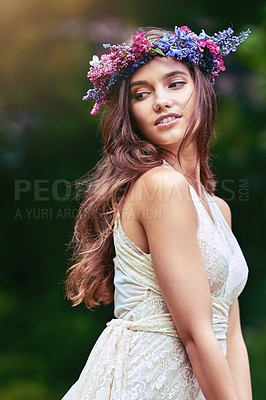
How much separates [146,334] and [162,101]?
27.8 inches

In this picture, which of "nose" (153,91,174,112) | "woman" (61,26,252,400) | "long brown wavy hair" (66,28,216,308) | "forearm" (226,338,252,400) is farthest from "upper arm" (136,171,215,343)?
"forearm" (226,338,252,400)

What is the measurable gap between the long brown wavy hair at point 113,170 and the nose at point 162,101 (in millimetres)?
101

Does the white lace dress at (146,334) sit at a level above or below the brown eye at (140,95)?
below

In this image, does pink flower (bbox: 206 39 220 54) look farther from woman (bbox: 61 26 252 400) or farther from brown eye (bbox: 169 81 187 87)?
brown eye (bbox: 169 81 187 87)

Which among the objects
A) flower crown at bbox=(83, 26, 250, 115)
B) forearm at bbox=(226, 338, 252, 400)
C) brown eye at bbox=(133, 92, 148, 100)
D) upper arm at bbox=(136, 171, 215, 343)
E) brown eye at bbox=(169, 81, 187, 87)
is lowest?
forearm at bbox=(226, 338, 252, 400)

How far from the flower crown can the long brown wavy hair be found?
1.7 inches

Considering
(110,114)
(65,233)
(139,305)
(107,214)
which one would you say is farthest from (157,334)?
(65,233)

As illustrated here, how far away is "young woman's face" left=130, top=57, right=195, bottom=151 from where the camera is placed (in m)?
1.74

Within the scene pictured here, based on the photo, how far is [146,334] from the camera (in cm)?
154

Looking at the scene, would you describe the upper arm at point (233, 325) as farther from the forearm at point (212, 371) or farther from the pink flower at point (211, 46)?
the pink flower at point (211, 46)

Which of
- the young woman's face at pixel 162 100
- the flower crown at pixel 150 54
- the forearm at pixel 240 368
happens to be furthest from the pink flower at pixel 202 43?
the forearm at pixel 240 368

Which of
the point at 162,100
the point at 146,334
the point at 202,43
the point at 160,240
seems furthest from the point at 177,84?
the point at 146,334

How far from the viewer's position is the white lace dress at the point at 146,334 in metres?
1.49

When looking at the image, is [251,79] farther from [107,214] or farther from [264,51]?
[107,214]
